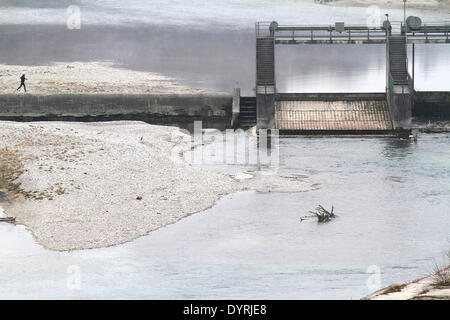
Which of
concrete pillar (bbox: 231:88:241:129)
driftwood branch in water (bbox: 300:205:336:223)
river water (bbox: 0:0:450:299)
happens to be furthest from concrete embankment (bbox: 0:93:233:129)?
driftwood branch in water (bbox: 300:205:336:223)

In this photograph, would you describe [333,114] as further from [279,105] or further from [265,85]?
[265,85]

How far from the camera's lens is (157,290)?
39.1m

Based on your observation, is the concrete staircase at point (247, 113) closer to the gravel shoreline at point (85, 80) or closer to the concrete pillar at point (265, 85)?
the concrete pillar at point (265, 85)

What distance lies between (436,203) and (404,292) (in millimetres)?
17505

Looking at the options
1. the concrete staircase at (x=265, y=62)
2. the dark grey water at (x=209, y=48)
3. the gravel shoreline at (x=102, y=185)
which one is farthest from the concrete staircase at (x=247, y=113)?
the dark grey water at (x=209, y=48)

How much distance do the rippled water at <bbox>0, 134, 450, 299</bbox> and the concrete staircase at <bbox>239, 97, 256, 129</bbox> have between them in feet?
60.2

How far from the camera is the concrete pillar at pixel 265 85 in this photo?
243 ft

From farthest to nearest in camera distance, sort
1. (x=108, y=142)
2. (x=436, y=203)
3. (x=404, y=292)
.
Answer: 1. (x=108, y=142)
2. (x=436, y=203)
3. (x=404, y=292)

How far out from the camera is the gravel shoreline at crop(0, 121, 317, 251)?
4812cm

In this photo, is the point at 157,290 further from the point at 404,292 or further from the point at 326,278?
the point at 404,292

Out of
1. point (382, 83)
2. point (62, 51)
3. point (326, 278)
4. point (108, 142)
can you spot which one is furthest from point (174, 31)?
point (326, 278)

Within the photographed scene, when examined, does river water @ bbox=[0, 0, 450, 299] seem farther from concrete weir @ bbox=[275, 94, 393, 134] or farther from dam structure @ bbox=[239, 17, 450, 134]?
dam structure @ bbox=[239, 17, 450, 134]

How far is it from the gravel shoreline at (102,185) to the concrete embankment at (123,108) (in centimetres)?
995

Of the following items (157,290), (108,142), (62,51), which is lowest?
(157,290)
